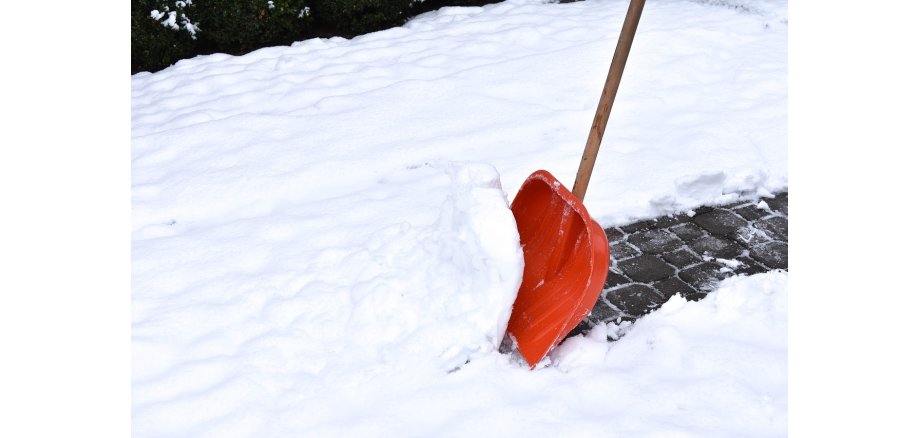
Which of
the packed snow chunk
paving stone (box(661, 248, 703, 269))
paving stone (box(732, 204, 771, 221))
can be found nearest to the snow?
the packed snow chunk

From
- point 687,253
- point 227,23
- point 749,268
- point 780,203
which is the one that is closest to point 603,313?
point 687,253

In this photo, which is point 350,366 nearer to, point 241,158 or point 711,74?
point 241,158

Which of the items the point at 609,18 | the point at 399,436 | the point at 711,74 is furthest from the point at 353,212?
Result: the point at 609,18

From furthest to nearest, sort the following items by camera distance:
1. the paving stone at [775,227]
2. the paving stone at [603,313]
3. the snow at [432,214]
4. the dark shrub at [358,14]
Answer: the dark shrub at [358,14]
the paving stone at [775,227]
the paving stone at [603,313]
the snow at [432,214]

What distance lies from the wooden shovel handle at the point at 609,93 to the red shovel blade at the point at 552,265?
97 millimetres

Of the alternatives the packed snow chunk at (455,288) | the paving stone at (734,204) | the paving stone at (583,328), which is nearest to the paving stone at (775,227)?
the paving stone at (734,204)

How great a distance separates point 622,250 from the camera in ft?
11.5

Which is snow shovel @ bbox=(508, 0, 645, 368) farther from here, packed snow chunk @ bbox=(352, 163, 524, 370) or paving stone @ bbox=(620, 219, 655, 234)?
paving stone @ bbox=(620, 219, 655, 234)

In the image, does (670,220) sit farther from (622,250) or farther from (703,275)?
(703,275)

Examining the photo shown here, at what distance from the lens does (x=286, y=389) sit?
8.75 ft

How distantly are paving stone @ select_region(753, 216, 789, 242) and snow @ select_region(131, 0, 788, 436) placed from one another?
0.79 ft

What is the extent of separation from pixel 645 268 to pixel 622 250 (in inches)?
6.4

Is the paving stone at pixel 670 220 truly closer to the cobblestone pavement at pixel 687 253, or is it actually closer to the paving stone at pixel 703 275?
the cobblestone pavement at pixel 687 253

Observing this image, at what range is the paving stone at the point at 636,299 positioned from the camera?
3096mm
